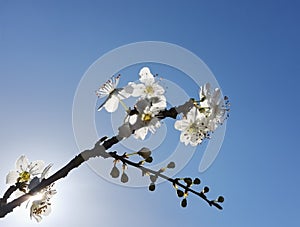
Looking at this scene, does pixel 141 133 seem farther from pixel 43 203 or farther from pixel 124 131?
pixel 43 203

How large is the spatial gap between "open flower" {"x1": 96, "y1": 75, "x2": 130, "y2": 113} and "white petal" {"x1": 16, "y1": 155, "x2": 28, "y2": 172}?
490 millimetres

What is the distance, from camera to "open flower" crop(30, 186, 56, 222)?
5.13ft

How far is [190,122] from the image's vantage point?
64.5 inches

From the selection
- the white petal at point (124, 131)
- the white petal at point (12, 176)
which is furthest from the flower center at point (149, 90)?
the white petal at point (12, 176)

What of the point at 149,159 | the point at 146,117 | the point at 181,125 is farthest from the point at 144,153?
the point at 181,125

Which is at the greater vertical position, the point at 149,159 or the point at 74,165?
the point at 149,159

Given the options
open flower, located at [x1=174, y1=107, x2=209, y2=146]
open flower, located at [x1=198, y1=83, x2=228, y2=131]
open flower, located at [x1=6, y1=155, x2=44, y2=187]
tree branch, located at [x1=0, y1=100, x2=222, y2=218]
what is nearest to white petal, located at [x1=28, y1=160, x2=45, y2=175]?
open flower, located at [x1=6, y1=155, x2=44, y2=187]

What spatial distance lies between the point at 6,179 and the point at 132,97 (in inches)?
28.7

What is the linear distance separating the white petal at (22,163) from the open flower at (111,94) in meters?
0.49

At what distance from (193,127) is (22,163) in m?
0.78

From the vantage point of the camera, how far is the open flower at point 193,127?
160cm

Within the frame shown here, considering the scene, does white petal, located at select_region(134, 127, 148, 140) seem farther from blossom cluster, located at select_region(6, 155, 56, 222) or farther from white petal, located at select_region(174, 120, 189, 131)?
blossom cluster, located at select_region(6, 155, 56, 222)

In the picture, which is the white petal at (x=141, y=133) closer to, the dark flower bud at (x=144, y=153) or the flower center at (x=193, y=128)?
the dark flower bud at (x=144, y=153)

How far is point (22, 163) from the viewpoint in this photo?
5.83ft
